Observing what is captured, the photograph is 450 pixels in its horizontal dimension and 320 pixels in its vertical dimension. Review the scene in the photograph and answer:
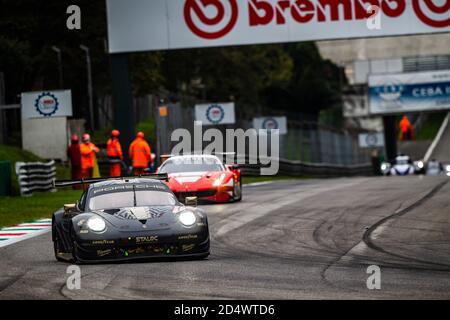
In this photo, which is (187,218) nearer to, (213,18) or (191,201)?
Answer: (191,201)

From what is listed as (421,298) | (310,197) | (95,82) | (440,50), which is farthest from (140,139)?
(440,50)

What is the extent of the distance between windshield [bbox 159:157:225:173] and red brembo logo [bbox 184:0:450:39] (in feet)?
31.1

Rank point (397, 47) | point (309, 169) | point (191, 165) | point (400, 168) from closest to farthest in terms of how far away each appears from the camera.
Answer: point (191, 165), point (309, 169), point (400, 168), point (397, 47)

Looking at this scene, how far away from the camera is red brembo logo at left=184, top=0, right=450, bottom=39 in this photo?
1281 inches

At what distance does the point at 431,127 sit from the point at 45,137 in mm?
64514

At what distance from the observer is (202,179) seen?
23469 mm

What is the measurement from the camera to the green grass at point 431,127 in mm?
94331

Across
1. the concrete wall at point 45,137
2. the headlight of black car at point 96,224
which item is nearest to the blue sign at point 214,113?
the concrete wall at point 45,137

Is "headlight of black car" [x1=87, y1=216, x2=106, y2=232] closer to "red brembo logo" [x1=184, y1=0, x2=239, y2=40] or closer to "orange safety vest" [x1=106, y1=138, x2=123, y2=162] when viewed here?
"orange safety vest" [x1=106, y1=138, x2=123, y2=162]

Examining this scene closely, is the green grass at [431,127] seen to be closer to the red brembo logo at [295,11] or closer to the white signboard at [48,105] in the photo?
the red brembo logo at [295,11]

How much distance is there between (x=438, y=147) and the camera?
86.8m

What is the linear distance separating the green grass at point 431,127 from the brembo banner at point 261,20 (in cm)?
6176

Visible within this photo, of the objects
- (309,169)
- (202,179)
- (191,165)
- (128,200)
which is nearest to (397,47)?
(309,169)
